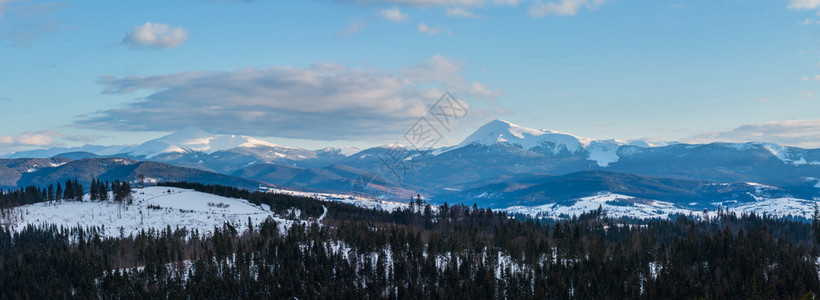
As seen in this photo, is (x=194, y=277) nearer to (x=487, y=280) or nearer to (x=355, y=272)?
(x=355, y=272)

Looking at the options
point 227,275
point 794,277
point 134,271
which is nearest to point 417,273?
point 227,275

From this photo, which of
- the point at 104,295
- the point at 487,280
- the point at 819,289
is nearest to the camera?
the point at 819,289

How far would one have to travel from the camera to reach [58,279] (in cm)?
19550

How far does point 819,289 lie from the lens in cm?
16212

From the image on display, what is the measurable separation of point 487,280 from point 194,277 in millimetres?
90194

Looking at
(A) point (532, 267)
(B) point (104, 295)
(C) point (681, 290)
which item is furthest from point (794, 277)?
(B) point (104, 295)

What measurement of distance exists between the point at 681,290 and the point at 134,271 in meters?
164

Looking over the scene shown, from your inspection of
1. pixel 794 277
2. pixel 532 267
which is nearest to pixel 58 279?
pixel 532 267

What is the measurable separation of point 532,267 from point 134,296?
401 ft

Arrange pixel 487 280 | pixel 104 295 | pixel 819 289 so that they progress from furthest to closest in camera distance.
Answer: pixel 104 295 → pixel 487 280 → pixel 819 289

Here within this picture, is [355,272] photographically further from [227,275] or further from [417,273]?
[227,275]

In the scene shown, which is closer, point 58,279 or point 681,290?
point 681,290

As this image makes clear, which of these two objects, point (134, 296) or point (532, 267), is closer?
point (134, 296)

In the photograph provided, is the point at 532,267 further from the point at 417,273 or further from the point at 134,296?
the point at 134,296
